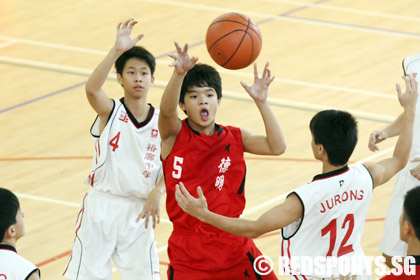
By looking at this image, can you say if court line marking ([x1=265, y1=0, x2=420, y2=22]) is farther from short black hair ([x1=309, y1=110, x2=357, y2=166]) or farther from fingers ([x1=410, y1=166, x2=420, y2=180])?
short black hair ([x1=309, y1=110, x2=357, y2=166])

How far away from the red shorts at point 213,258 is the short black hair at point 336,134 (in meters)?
0.93

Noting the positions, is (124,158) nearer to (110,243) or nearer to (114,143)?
(114,143)

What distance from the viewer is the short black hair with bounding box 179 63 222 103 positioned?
19.6 feet

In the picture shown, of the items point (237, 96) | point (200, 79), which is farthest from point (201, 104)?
point (237, 96)

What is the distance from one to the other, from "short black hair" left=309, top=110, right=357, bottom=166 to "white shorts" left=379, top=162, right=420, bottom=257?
1.43 metres

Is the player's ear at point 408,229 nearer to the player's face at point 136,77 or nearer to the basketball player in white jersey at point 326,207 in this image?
the basketball player in white jersey at point 326,207

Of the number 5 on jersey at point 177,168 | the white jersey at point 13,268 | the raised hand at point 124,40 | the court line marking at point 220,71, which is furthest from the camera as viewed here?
the court line marking at point 220,71

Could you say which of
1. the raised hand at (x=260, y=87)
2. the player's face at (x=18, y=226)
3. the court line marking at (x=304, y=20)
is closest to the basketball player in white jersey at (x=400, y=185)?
the raised hand at (x=260, y=87)

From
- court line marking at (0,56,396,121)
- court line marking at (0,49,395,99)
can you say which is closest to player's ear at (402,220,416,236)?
court line marking at (0,56,396,121)

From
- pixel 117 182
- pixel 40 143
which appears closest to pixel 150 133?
pixel 117 182

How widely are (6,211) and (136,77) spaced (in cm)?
207

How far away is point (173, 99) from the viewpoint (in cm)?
571

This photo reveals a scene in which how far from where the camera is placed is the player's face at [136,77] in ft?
22.4

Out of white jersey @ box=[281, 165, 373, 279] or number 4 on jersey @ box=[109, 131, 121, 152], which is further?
number 4 on jersey @ box=[109, 131, 121, 152]
